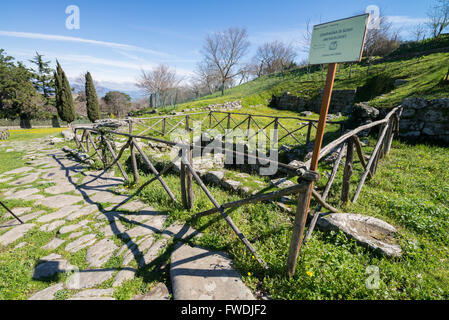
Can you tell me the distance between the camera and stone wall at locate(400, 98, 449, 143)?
5.88 m

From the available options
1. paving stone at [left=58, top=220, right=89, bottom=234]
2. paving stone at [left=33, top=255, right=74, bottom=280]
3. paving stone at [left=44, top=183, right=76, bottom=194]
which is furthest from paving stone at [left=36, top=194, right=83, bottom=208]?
paving stone at [left=33, top=255, right=74, bottom=280]

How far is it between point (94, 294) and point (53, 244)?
1.38 m

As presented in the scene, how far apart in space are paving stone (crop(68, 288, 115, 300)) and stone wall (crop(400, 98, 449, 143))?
9.06 metres

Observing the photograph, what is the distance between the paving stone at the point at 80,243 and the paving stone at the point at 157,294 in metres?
1.35

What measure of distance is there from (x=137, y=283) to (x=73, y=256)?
3.73ft

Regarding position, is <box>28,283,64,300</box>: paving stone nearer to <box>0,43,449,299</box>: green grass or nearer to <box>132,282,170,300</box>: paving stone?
<box>0,43,449,299</box>: green grass

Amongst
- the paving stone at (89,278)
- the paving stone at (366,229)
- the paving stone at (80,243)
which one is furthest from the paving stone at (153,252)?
the paving stone at (366,229)

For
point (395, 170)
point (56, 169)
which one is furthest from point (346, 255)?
point (56, 169)

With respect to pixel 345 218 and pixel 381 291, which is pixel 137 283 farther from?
pixel 345 218

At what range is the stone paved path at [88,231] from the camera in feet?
7.06

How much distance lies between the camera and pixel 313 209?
10.6 ft

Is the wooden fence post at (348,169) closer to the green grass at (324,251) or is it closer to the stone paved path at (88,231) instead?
the green grass at (324,251)

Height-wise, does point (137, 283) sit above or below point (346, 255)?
below

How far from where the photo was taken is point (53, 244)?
2744 millimetres
